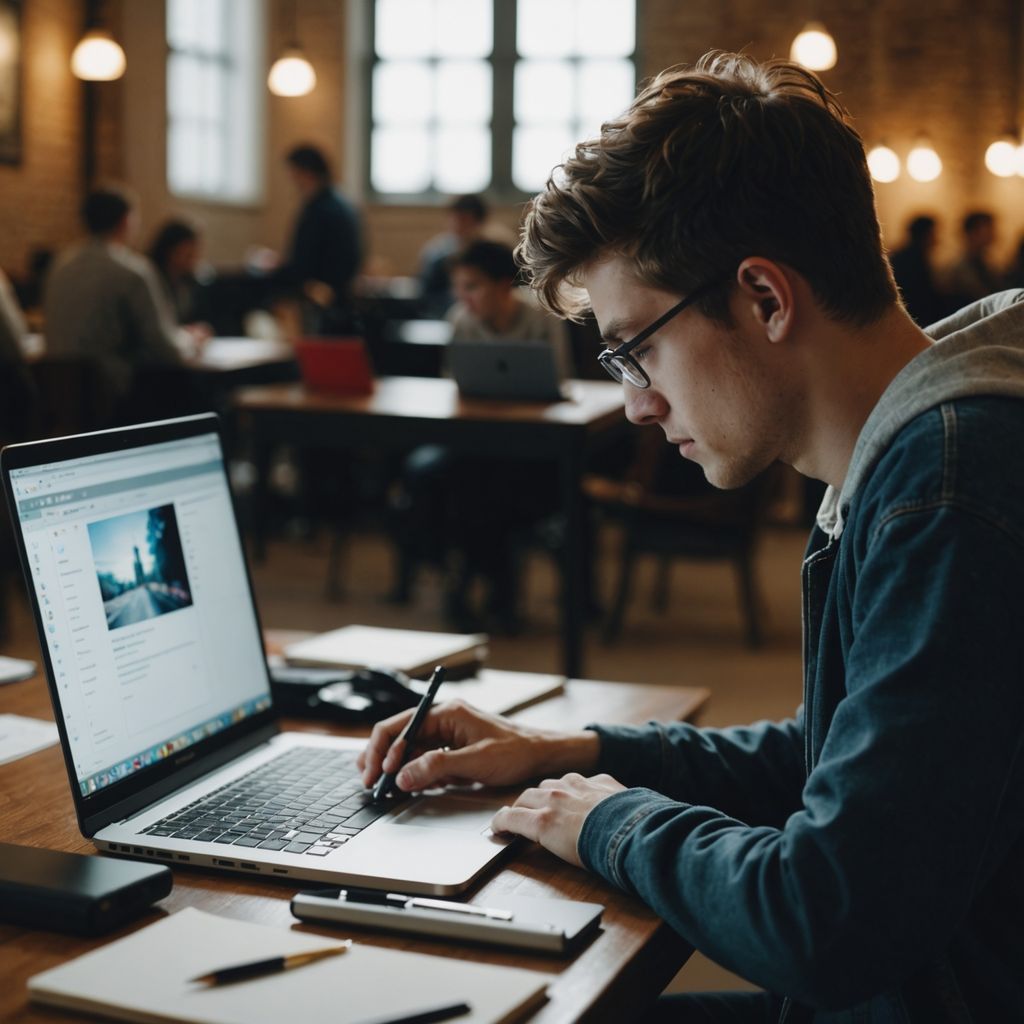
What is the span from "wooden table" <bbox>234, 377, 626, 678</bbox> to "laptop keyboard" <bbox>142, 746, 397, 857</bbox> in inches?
96.1

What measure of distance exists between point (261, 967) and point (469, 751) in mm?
413

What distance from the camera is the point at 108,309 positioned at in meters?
5.32

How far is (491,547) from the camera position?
4.75m

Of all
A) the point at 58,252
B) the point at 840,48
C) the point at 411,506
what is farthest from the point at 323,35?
the point at 411,506

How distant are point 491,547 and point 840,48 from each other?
6.55 metres

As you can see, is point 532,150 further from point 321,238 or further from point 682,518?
point 682,518

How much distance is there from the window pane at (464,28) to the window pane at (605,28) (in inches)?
28.5

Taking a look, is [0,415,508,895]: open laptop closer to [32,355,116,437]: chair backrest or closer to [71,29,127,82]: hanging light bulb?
[32,355,116,437]: chair backrest

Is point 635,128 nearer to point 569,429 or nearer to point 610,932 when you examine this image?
point 610,932

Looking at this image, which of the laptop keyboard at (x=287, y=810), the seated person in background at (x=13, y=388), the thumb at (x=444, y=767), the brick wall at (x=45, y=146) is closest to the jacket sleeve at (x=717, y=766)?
the thumb at (x=444, y=767)

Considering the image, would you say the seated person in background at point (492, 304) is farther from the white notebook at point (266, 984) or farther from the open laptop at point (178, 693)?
the white notebook at point (266, 984)

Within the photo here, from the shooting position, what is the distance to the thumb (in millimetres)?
1200

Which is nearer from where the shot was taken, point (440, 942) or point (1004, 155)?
point (440, 942)

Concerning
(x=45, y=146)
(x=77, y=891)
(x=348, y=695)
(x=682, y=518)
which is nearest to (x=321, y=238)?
(x=45, y=146)
